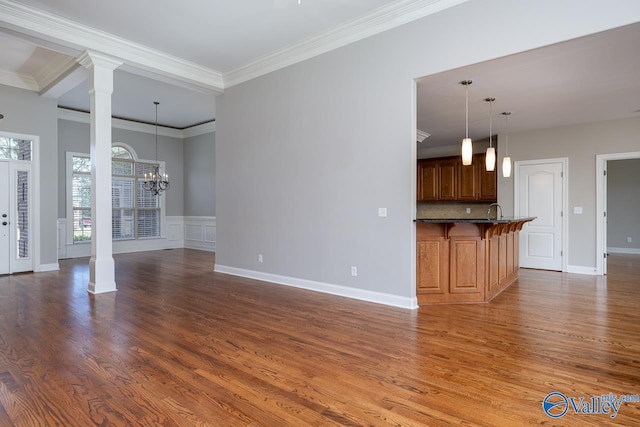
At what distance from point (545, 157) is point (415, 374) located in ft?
20.2

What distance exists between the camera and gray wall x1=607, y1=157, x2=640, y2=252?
30.1 feet

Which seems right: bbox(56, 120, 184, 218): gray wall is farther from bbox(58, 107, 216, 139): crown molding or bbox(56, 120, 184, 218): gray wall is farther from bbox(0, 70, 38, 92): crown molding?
bbox(0, 70, 38, 92): crown molding

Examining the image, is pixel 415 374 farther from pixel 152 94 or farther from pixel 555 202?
pixel 152 94

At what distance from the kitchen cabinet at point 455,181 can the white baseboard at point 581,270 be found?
201cm

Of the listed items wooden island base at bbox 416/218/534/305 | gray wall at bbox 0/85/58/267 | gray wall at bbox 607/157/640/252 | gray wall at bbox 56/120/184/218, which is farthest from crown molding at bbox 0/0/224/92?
gray wall at bbox 607/157/640/252

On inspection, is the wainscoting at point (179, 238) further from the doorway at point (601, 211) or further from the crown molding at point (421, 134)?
the doorway at point (601, 211)

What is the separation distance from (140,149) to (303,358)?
341 inches

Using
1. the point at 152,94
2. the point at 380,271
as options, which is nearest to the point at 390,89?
the point at 380,271

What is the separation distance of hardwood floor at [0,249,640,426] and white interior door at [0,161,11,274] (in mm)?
1861

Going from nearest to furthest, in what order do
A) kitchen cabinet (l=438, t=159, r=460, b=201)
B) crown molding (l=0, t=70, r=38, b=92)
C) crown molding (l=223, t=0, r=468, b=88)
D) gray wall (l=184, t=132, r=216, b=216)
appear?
crown molding (l=223, t=0, r=468, b=88) < crown molding (l=0, t=70, r=38, b=92) < kitchen cabinet (l=438, t=159, r=460, b=201) < gray wall (l=184, t=132, r=216, b=216)

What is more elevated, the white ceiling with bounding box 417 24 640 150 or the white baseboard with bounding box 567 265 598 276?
the white ceiling with bounding box 417 24 640 150

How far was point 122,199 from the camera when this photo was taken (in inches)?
368

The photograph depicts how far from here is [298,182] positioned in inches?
202

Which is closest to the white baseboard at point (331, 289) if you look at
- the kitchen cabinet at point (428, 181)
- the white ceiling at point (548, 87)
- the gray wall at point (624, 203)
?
the white ceiling at point (548, 87)
